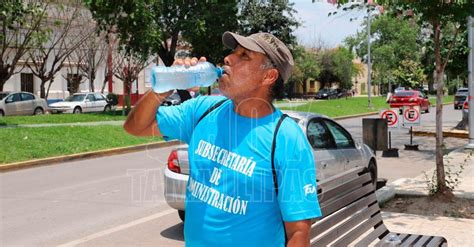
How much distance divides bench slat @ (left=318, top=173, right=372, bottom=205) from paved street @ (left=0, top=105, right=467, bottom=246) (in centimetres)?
222

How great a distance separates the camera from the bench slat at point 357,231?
4.37 meters

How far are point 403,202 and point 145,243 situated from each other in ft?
12.9

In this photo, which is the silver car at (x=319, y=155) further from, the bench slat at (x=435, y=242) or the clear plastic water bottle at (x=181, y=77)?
the clear plastic water bottle at (x=181, y=77)

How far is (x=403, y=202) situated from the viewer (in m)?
7.86

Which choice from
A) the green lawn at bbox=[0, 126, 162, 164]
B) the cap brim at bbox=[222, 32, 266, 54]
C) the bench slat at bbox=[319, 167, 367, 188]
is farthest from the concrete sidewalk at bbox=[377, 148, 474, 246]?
the green lawn at bbox=[0, 126, 162, 164]

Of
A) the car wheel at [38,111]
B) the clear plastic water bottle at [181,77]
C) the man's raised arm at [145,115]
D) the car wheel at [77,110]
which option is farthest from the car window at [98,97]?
the clear plastic water bottle at [181,77]

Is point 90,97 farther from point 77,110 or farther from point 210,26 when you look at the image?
point 210,26

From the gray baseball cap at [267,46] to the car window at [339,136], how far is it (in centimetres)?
511

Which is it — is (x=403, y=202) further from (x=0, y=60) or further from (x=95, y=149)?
(x=0, y=60)

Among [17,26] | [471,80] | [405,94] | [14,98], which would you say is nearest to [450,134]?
[471,80]

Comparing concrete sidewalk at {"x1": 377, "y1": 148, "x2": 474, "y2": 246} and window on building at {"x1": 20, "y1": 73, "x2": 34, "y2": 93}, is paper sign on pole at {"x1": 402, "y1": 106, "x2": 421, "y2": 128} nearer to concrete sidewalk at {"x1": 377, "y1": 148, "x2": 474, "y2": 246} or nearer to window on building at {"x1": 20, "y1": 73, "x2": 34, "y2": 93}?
concrete sidewalk at {"x1": 377, "y1": 148, "x2": 474, "y2": 246}

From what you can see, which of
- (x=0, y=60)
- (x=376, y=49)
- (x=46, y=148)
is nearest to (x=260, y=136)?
(x=46, y=148)

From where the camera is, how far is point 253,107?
93.2 inches

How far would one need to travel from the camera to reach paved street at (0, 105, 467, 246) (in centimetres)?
632
